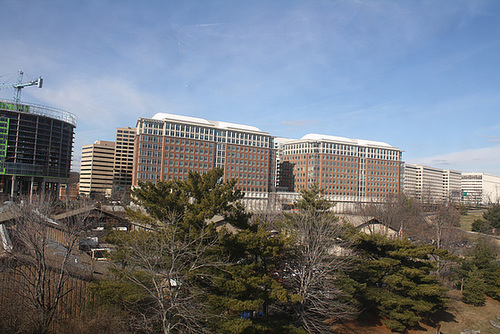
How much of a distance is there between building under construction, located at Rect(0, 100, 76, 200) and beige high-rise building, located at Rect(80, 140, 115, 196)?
162 ft

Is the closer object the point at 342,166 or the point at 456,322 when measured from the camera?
the point at 456,322

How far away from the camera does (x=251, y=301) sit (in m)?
19.8

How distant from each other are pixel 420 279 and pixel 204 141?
3144 inches

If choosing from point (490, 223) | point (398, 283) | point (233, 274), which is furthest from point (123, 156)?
point (233, 274)

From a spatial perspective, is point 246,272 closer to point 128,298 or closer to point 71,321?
point 128,298

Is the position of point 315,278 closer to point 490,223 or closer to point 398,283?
point 398,283

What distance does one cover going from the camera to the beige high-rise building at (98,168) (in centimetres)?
17100

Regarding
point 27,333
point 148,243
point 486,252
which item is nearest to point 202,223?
point 148,243

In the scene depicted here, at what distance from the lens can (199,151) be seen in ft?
333

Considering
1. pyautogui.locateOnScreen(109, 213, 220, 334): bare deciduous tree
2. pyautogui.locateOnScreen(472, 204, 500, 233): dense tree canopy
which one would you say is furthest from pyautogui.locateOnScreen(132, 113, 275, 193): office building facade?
pyautogui.locateOnScreen(109, 213, 220, 334): bare deciduous tree

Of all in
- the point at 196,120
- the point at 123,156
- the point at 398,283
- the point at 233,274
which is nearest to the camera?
the point at 233,274

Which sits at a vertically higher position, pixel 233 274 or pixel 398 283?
pixel 233 274

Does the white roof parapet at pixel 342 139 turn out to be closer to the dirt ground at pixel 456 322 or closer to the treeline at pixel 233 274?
the dirt ground at pixel 456 322

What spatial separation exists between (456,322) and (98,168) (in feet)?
561
